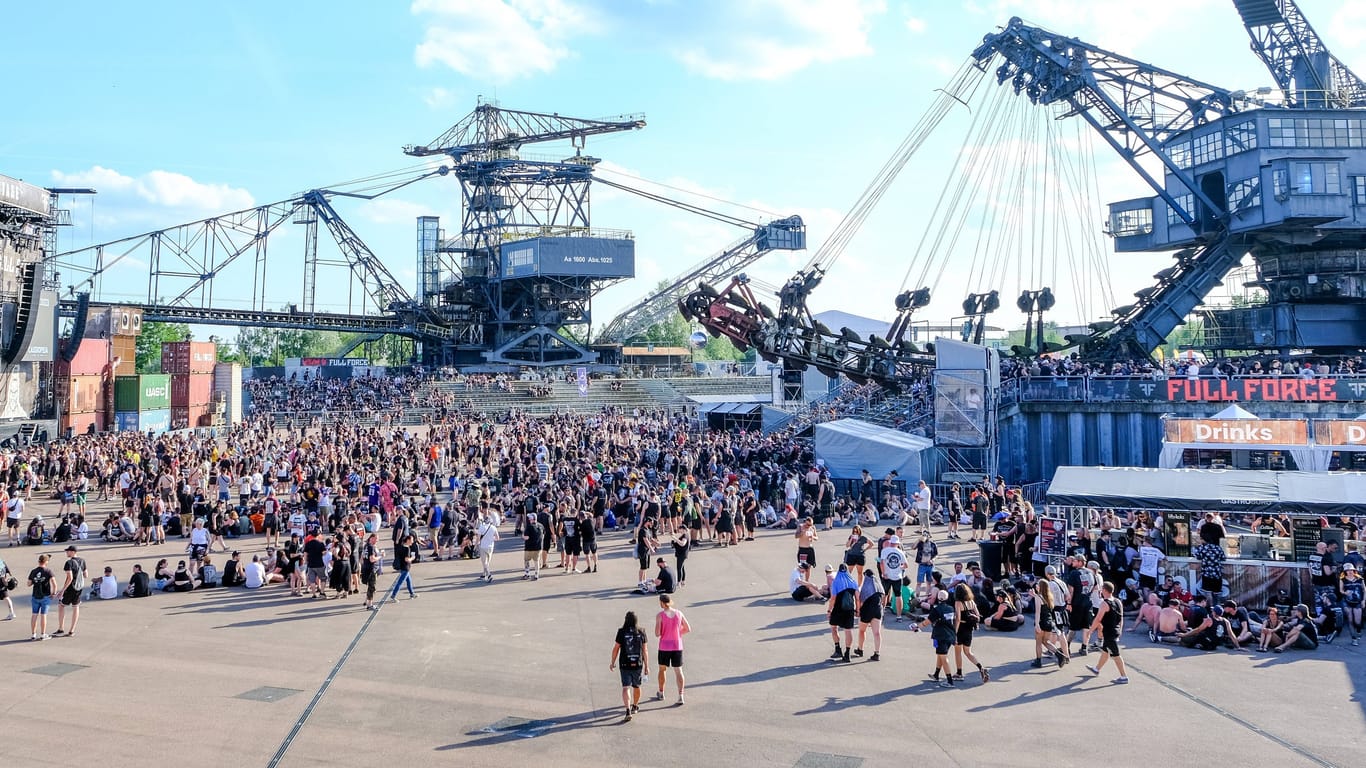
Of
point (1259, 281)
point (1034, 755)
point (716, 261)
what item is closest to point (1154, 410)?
point (1259, 281)

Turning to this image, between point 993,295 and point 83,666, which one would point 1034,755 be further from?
point 993,295

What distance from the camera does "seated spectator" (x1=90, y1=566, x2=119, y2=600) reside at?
15.1 metres

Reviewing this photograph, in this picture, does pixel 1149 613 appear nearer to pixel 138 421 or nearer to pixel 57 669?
pixel 57 669

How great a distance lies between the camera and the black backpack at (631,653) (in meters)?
9.41

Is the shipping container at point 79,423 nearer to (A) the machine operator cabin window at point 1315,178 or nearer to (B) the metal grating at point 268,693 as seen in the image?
(B) the metal grating at point 268,693

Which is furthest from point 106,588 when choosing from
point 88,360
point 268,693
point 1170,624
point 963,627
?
point 88,360

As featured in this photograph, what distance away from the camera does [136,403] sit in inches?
1667

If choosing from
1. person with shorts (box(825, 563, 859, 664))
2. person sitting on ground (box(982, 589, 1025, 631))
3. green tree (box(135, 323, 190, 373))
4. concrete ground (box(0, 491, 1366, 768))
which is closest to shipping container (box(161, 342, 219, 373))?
concrete ground (box(0, 491, 1366, 768))

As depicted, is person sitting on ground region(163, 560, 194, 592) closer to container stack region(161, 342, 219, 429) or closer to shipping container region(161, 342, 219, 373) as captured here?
container stack region(161, 342, 219, 429)

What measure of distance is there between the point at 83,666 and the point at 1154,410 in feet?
91.7

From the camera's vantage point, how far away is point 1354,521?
583 inches

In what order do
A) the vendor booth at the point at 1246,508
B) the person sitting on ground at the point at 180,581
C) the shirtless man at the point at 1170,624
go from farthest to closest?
1. the person sitting on ground at the point at 180,581
2. the vendor booth at the point at 1246,508
3. the shirtless man at the point at 1170,624

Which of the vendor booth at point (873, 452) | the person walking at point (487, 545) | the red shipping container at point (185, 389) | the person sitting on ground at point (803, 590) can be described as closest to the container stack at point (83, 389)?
the red shipping container at point (185, 389)

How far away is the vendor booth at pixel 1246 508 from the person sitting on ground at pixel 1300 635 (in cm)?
186
